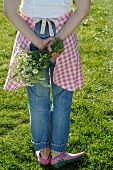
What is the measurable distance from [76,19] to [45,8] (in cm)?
24

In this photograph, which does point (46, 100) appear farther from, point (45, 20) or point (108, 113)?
point (108, 113)

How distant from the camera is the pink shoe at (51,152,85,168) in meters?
3.99

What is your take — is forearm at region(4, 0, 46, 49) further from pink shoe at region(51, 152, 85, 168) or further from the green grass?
the green grass

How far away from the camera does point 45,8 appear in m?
3.32

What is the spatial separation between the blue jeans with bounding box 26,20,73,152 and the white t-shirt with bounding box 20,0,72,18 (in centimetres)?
41

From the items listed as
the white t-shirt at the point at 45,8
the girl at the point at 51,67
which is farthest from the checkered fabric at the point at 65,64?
the white t-shirt at the point at 45,8

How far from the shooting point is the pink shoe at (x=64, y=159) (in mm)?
3992

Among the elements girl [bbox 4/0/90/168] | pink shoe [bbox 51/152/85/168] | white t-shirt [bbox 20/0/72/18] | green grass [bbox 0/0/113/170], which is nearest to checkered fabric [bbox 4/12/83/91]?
girl [bbox 4/0/90/168]

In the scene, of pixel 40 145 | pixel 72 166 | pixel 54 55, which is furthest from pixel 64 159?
pixel 54 55

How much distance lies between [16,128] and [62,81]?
1118 mm

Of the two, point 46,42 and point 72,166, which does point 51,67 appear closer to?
point 46,42

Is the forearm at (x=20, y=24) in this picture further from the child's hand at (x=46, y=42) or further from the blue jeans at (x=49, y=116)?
the blue jeans at (x=49, y=116)

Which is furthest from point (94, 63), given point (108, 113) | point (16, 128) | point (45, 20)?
point (45, 20)

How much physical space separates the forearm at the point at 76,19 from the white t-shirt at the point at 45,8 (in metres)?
0.09
